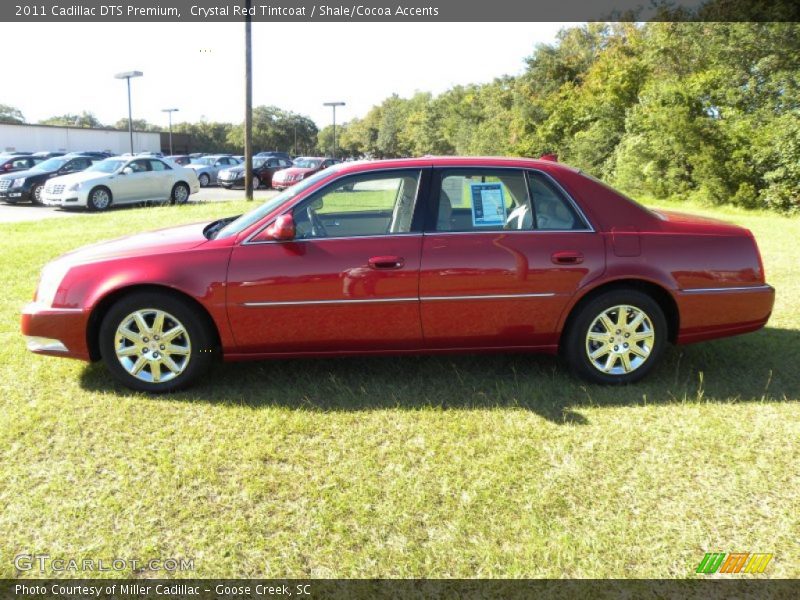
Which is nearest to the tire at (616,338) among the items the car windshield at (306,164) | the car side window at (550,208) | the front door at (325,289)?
the car side window at (550,208)

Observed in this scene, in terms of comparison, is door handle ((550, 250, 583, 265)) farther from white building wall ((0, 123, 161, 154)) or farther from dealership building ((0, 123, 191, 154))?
white building wall ((0, 123, 161, 154))

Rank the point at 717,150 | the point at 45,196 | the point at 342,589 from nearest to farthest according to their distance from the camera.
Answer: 1. the point at 342,589
2. the point at 45,196
3. the point at 717,150

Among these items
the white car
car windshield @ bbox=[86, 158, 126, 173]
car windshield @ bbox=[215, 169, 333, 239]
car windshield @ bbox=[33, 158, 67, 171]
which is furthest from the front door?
car windshield @ bbox=[33, 158, 67, 171]

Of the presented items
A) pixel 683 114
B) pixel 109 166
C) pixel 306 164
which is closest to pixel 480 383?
pixel 109 166

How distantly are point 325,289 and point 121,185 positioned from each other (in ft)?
50.8

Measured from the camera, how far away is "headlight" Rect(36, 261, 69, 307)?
4.21 m

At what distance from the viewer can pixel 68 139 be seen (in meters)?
56.9

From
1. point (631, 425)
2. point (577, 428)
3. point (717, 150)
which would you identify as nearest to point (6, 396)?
point (577, 428)

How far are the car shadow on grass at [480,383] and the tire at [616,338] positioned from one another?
0.38 feet

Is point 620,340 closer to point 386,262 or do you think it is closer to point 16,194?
point 386,262

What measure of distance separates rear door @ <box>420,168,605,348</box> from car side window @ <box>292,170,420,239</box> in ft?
0.66

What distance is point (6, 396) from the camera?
424 cm

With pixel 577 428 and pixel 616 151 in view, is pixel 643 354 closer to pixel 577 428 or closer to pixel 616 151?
pixel 577 428

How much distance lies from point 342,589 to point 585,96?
3338cm
